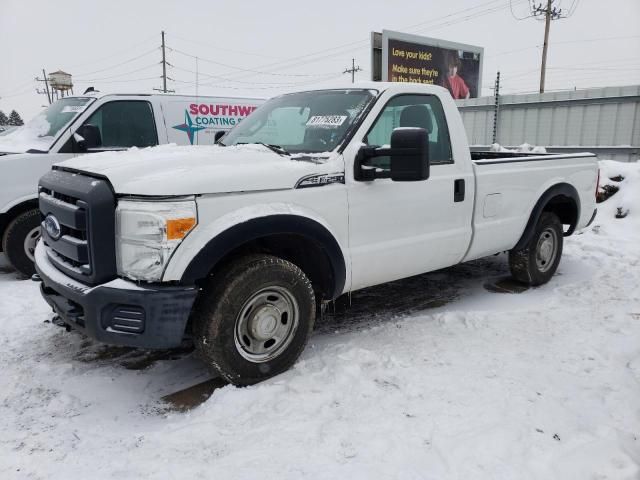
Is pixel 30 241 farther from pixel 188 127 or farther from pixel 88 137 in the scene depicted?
pixel 188 127

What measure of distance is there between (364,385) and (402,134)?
1.62m

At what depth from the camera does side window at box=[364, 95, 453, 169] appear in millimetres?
4062

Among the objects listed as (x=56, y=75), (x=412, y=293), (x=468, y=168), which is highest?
(x=56, y=75)

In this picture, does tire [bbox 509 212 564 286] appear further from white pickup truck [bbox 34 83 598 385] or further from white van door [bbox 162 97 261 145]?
white van door [bbox 162 97 261 145]

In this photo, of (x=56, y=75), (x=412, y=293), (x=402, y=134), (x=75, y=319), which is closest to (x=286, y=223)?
(x=402, y=134)

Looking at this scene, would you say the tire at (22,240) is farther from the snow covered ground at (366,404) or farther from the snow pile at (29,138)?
the snow covered ground at (366,404)

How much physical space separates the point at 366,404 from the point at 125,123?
5096 millimetres

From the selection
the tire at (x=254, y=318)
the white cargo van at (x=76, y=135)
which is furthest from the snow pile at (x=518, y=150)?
the tire at (x=254, y=318)

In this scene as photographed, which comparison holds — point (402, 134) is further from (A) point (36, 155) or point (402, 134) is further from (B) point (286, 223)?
(A) point (36, 155)

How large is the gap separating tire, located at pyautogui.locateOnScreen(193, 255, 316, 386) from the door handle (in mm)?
1624

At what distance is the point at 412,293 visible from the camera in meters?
5.43

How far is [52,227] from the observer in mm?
3404

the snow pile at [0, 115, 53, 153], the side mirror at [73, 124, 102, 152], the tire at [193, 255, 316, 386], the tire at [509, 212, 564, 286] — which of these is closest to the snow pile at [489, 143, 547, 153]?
the tire at [509, 212, 564, 286]

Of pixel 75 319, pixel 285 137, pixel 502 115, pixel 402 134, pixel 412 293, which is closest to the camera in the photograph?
pixel 75 319
